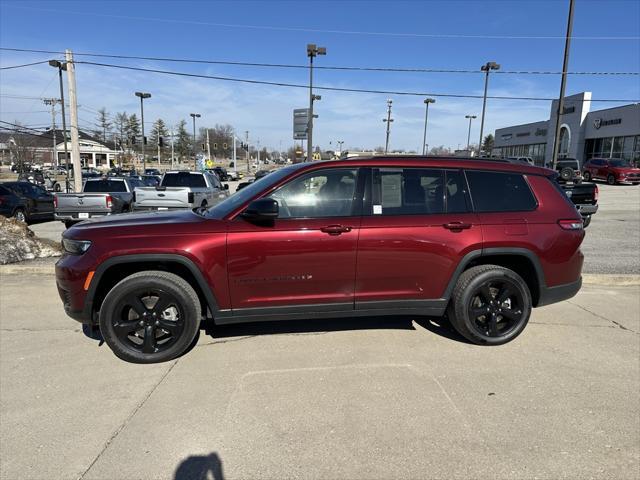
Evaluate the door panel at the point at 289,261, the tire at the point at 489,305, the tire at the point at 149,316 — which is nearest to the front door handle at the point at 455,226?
the tire at the point at 489,305

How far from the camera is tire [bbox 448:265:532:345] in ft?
13.6

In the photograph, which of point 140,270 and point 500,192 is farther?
point 500,192

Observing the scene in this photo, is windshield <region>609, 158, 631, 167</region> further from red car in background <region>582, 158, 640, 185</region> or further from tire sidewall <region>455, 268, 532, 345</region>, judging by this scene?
tire sidewall <region>455, 268, 532, 345</region>

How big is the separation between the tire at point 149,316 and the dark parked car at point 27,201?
1316 cm

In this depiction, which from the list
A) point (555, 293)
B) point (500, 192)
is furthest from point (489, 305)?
point (500, 192)

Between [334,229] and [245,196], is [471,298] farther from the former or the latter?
[245,196]

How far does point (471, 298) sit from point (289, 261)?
1.79 m

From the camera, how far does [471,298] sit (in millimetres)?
4145

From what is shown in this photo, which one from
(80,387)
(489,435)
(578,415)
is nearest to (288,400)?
(489,435)

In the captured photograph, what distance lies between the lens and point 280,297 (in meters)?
3.83

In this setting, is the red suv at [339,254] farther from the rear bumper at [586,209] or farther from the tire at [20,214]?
the tire at [20,214]

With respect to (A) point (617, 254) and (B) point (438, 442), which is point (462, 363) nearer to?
(B) point (438, 442)

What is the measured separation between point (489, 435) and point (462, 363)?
1.05 meters

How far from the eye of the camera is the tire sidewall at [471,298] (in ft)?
13.5
